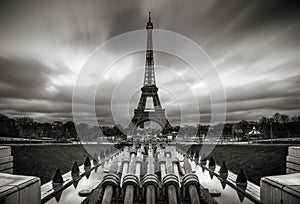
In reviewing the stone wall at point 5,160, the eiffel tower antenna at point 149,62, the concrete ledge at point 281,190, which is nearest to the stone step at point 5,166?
the stone wall at point 5,160

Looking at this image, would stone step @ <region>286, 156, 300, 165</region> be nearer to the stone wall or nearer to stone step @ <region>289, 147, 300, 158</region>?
stone step @ <region>289, 147, 300, 158</region>

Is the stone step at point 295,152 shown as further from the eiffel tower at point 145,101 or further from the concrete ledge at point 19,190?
the eiffel tower at point 145,101

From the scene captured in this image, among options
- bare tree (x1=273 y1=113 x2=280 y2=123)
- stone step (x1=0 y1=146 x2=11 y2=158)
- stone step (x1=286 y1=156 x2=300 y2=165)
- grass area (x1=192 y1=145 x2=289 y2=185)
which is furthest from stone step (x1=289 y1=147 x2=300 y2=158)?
bare tree (x1=273 y1=113 x2=280 y2=123)

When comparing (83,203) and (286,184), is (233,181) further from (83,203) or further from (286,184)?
(83,203)

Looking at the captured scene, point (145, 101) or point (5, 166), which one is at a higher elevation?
point (145, 101)

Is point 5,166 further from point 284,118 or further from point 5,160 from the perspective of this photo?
point 284,118

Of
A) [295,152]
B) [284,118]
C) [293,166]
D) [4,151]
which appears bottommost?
[293,166]

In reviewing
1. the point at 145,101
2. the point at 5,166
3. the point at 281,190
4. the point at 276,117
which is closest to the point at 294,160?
the point at 281,190

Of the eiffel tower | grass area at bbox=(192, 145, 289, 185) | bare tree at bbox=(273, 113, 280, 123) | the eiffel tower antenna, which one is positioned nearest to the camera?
grass area at bbox=(192, 145, 289, 185)
